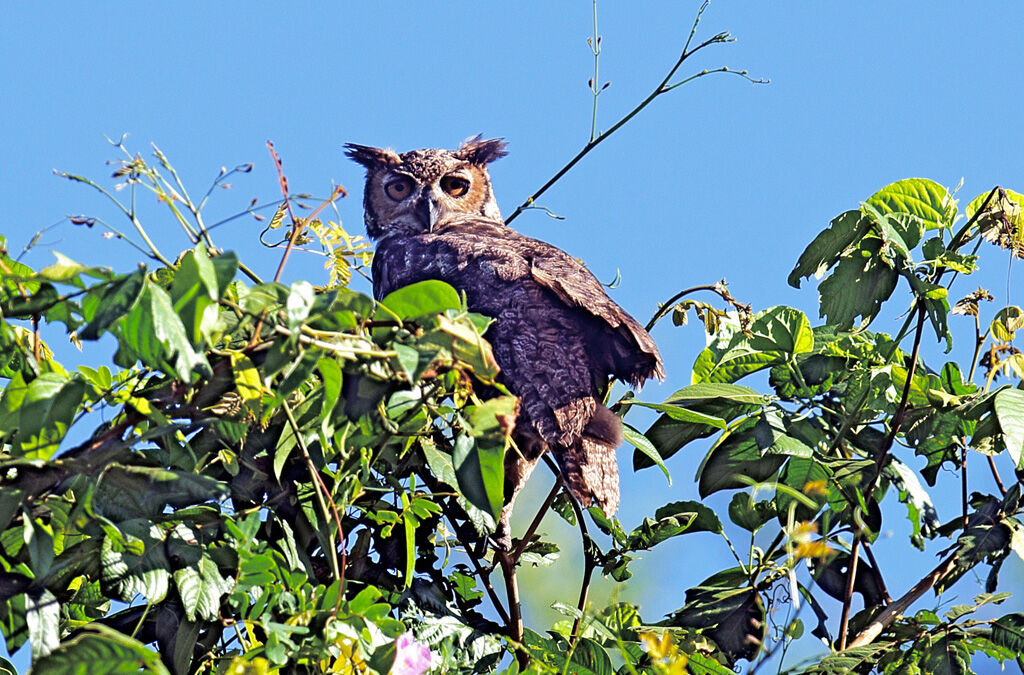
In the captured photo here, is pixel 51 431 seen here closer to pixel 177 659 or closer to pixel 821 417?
pixel 177 659

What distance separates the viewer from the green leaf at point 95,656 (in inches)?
41.1

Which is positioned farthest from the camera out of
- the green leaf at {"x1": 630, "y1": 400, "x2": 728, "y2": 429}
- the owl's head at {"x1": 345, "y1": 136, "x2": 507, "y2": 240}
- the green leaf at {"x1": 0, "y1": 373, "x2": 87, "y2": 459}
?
the owl's head at {"x1": 345, "y1": 136, "x2": 507, "y2": 240}

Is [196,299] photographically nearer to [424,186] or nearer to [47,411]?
[47,411]

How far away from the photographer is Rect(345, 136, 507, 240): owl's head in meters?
4.07

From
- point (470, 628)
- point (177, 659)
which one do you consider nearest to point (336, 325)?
point (177, 659)

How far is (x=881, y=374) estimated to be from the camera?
204 centimetres

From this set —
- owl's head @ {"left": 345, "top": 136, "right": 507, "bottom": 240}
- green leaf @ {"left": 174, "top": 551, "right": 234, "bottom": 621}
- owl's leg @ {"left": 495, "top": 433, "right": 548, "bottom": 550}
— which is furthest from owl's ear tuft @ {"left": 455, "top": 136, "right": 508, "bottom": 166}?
green leaf @ {"left": 174, "top": 551, "right": 234, "bottom": 621}

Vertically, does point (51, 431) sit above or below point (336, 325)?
below

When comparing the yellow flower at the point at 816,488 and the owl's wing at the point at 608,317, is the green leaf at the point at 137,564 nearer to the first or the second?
the yellow flower at the point at 816,488

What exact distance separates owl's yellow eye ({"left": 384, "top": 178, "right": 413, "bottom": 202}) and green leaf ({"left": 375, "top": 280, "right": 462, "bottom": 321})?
293 centimetres

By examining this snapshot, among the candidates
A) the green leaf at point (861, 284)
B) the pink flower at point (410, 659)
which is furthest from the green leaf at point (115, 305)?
the green leaf at point (861, 284)

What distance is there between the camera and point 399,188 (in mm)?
4188

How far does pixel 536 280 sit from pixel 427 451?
2.69 feet

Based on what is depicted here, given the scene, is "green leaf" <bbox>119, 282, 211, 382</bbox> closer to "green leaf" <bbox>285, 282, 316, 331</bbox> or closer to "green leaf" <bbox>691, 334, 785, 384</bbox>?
"green leaf" <bbox>285, 282, 316, 331</bbox>
